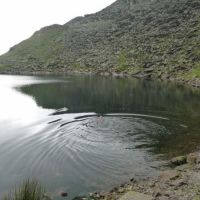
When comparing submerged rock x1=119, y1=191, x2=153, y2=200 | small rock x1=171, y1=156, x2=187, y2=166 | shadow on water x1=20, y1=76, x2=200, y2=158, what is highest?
submerged rock x1=119, y1=191, x2=153, y2=200

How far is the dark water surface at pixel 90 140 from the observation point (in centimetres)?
3038

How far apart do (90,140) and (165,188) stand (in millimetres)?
18210

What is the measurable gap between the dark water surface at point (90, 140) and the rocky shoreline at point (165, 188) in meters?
1.49

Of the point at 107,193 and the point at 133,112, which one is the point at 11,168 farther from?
the point at 133,112

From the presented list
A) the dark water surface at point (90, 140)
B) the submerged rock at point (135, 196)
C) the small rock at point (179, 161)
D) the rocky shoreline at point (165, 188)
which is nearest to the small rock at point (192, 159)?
the small rock at point (179, 161)

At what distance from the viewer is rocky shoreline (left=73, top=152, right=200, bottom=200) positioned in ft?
77.1

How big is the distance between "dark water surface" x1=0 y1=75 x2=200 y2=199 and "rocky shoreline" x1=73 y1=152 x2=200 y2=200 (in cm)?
149

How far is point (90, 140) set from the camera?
42.5 m

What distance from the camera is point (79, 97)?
85.4 meters

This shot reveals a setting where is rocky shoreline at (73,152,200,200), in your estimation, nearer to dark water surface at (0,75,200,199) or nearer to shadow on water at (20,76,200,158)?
dark water surface at (0,75,200,199)

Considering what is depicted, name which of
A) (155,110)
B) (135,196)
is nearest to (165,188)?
(135,196)

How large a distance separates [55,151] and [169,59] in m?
132

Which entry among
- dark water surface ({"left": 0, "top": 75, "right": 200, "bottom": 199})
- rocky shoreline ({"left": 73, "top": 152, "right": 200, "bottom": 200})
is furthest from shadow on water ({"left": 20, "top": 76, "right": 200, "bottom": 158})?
rocky shoreline ({"left": 73, "top": 152, "right": 200, "bottom": 200})

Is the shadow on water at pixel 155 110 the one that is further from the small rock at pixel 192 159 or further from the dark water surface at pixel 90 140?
the small rock at pixel 192 159
